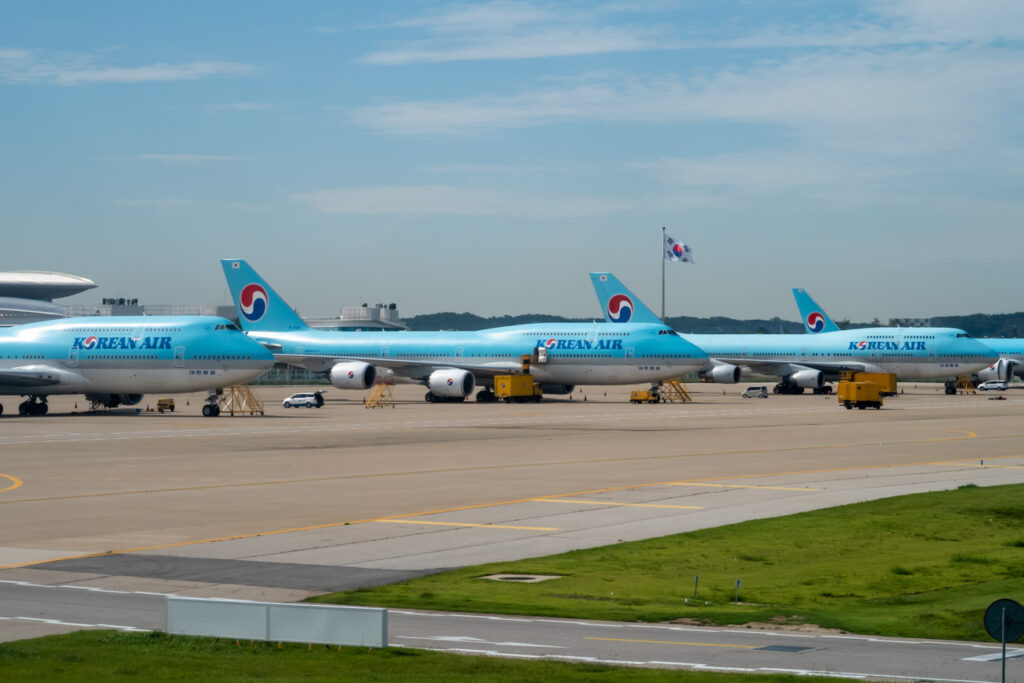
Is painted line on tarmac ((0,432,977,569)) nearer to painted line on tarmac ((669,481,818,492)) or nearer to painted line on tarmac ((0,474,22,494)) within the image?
painted line on tarmac ((669,481,818,492))

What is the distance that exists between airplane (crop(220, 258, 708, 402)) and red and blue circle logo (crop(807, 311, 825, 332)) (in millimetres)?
49119

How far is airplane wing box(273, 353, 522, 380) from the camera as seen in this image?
92.9 meters

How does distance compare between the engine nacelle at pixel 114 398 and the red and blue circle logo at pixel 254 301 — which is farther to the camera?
the red and blue circle logo at pixel 254 301

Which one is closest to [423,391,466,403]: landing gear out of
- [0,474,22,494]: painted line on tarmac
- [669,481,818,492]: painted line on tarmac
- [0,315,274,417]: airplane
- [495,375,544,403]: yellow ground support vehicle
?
[495,375,544,403]: yellow ground support vehicle

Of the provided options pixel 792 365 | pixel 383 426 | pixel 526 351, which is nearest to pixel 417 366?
pixel 526 351

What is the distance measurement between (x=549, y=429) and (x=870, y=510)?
31446mm

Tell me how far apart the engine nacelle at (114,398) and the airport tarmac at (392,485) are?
10.3 meters

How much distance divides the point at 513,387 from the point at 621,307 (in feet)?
80.2

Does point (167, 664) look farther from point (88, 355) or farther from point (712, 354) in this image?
point (712, 354)

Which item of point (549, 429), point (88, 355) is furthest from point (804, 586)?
point (88, 355)

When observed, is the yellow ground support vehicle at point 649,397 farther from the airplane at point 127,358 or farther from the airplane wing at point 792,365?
the airplane at point 127,358

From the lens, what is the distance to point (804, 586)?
20.2m

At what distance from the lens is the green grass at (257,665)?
43.5 ft

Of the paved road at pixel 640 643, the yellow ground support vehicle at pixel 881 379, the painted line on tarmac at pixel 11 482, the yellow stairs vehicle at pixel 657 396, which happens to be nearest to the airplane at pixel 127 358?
the yellow stairs vehicle at pixel 657 396
